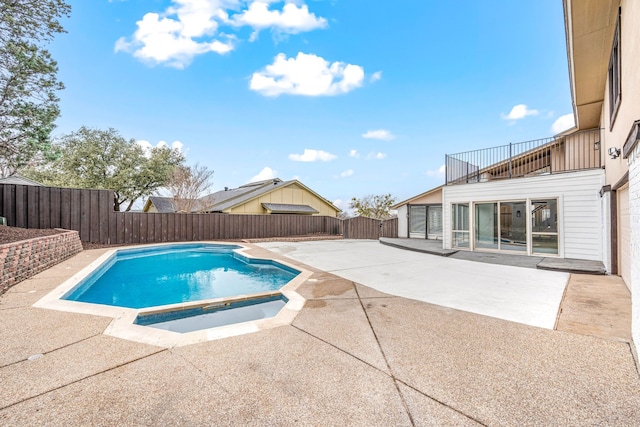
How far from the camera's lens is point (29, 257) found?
5.63 m

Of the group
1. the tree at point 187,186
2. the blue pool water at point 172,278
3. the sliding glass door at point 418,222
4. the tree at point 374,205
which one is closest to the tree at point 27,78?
the blue pool water at point 172,278

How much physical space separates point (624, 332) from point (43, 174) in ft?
103

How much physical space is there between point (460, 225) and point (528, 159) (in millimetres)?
3116

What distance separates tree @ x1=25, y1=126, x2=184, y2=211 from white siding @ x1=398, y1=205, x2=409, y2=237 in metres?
15.5

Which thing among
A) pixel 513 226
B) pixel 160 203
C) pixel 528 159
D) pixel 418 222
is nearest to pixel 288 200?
pixel 418 222

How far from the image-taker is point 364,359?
254 centimetres

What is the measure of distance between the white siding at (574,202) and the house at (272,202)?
14835 millimetres

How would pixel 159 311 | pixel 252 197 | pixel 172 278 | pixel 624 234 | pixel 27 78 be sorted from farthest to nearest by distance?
1. pixel 252 197
2. pixel 172 278
3. pixel 27 78
4. pixel 624 234
5. pixel 159 311

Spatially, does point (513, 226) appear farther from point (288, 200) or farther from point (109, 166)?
point (109, 166)

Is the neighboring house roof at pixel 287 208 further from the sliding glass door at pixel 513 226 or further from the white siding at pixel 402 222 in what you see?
the sliding glass door at pixel 513 226

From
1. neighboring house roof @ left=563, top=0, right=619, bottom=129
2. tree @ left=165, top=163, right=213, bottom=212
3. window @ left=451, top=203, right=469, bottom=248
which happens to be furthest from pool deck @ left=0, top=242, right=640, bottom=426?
tree @ left=165, top=163, right=213, bottom=212

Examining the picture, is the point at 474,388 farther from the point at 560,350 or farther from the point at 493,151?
the point at 493,151

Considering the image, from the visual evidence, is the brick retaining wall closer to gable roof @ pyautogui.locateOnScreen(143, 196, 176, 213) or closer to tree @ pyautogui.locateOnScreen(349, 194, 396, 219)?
gable roof @ pyautogui.locateOnScreen(143, 196, 176, 213)

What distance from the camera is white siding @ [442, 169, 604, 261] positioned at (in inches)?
278
